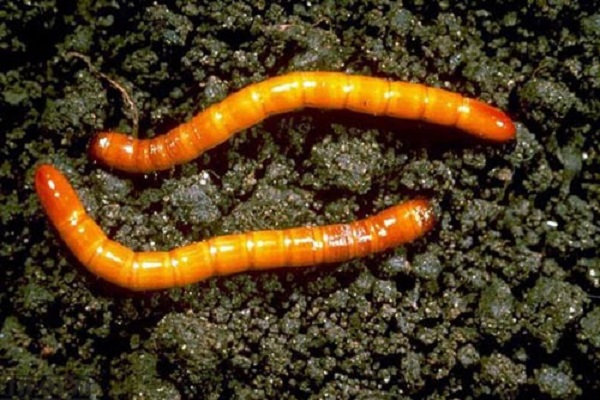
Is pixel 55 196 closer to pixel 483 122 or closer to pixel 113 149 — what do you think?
pixel 113 149

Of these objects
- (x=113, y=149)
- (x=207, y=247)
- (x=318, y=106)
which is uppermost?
(x=318, y=106)

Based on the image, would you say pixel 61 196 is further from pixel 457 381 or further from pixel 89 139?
pixel 457 381

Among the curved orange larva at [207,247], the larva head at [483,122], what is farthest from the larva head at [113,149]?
the larva head at [483,122]

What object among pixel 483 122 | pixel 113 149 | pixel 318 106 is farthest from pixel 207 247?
pixel 483 122

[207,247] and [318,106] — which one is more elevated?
[318,106]

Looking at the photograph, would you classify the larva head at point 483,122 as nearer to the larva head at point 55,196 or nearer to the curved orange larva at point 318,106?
the curved orange larva at point 318,106

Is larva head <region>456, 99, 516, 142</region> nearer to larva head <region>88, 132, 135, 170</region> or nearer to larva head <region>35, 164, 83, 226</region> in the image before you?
larva head <region>88, 132, 135, 170</region>

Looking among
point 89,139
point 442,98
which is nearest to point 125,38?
point 89,139

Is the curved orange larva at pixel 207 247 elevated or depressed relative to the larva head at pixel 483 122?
depressed

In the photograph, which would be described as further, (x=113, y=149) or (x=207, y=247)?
(x=113, y=149)
